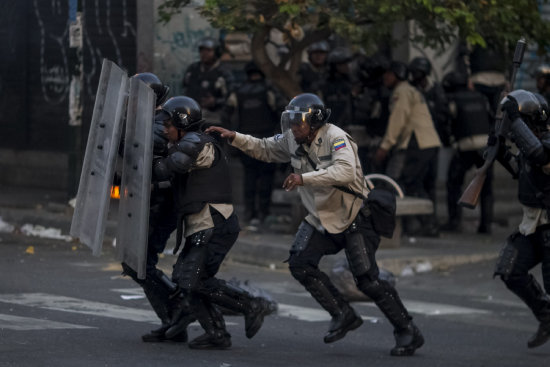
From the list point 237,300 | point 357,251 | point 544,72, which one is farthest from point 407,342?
point 544,72

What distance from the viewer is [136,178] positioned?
25.4 ft

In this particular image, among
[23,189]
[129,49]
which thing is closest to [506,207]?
[129,49]

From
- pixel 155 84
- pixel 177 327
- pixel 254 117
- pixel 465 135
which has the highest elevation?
pixel 155 84

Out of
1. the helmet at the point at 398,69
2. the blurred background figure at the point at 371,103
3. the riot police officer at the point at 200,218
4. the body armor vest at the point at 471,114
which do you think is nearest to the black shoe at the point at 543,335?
the riot police officer at the point at 200,218

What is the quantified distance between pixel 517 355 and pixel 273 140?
214 centimetres

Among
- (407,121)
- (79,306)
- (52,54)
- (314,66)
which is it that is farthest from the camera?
(52,54)

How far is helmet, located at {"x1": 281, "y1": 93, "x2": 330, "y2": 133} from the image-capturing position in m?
8.10

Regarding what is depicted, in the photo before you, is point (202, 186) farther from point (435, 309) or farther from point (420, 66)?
point (420, 66)

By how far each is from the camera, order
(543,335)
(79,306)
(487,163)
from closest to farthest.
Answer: (487,163) → (543,335) → (79,306)

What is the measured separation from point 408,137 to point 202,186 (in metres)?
6.58

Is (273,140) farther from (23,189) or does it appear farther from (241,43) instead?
(23,189)

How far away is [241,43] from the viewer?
17281 millimetres

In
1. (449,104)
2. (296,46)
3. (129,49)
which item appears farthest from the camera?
(129,49)

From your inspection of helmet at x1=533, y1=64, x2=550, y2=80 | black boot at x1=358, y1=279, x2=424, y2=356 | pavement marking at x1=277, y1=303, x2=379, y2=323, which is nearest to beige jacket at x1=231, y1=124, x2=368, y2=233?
black boot at x1=358, y1=279, x2=424, y2=356
